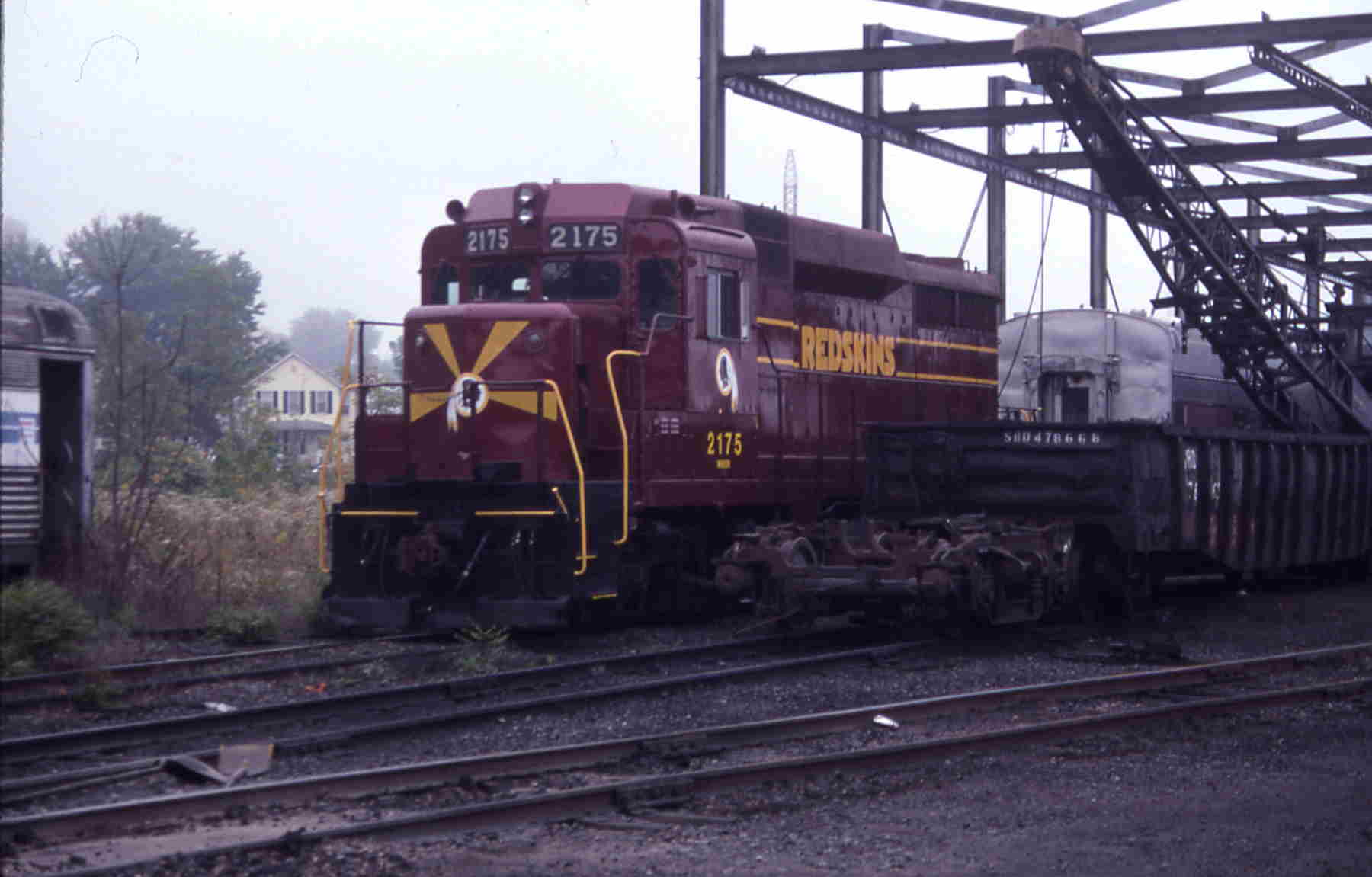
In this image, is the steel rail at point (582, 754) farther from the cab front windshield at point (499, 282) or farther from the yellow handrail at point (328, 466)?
the cab front windshield at point (499, 282)

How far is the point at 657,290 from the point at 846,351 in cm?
312

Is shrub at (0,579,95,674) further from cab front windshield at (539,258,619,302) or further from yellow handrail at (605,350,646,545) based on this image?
cab front windshield at (539,258,619,302)

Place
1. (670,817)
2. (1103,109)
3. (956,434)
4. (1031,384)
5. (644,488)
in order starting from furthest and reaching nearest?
(1031,384), (1103,109), (956,434), (644,488), (670,817)

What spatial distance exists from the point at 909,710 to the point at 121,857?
489cm

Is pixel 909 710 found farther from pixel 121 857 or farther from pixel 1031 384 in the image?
pixel 1031 384

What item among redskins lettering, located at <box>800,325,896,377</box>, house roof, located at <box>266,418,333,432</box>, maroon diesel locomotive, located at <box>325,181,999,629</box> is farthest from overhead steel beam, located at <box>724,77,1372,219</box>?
house roof, located at <box>266,418,333,432</box>

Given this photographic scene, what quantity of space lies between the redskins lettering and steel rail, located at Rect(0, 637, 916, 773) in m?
4.16

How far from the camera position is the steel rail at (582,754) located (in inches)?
255

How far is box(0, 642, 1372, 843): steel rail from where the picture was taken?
6.47 metres

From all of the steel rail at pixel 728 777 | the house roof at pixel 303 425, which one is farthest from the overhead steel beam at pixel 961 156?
the house roof at pixel 303 425

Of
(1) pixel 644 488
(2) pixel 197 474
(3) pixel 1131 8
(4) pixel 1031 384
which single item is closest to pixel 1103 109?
(3) pixel 1131 8

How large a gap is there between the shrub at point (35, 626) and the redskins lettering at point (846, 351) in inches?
280

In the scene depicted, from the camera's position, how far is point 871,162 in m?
24.6

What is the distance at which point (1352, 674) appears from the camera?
1152 cm
